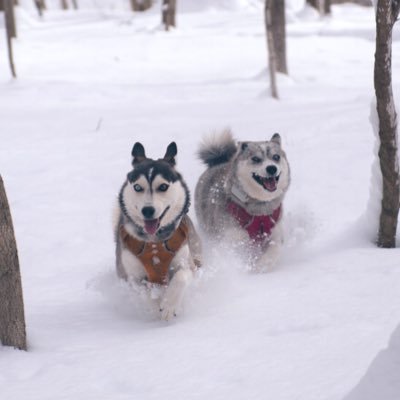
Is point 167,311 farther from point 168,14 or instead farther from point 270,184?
point 168,14

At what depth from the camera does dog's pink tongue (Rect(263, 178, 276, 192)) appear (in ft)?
21.5

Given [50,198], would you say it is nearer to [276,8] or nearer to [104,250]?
[104,250]

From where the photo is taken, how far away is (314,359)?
13.0 feet

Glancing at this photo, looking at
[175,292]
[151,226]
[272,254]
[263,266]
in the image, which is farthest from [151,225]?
[272,254]

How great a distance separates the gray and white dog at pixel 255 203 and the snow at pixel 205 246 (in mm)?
229

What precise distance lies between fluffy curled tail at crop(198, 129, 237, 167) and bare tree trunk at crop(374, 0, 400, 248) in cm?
182

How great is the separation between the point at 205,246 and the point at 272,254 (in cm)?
81

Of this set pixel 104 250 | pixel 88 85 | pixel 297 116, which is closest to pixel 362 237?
pixel 104 250

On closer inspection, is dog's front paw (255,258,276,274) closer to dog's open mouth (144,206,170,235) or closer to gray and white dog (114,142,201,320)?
gray and white dog (114,142,201,320)

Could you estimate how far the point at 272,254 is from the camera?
6.62m

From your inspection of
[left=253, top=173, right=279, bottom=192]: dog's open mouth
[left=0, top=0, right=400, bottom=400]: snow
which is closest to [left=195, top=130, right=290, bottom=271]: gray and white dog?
[left=253, top=173, right=279, bottom=192]: dog's open mouth

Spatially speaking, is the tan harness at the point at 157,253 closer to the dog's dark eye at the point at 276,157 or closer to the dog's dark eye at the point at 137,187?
the dog's dark eye at the point at 137,187

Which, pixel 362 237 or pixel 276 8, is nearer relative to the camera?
pixel 362 237

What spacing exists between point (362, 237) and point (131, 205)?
250 cm
